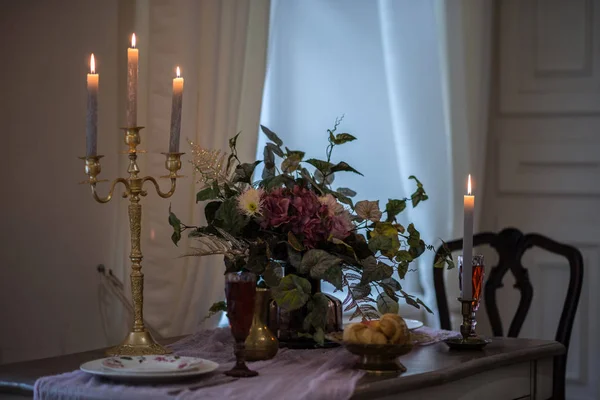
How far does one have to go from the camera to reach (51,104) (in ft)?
7.51

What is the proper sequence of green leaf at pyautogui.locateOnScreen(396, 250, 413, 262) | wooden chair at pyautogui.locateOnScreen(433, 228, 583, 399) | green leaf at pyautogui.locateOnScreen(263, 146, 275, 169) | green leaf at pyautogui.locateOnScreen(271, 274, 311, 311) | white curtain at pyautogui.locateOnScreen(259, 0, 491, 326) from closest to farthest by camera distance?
green leaf at pyautogui.locateOnScreen(271, 274, 311, 311) < green leaf at pyautogui.locateOnScreen(396, 250, 413, 262) < green leaf at pyautogui.locateOnScreen(263, 146, 275, 169) < wooden chair at pyautogui.locateOnScreen(433, 228, 583, 399) < white curtain at pyautogui.locateOnScreen(259, 0, 491, 326)

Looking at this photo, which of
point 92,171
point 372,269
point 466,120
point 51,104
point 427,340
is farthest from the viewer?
point 466,120

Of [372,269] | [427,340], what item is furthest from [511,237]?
[372,269]

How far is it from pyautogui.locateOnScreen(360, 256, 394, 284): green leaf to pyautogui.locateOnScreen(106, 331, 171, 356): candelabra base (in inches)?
16.5

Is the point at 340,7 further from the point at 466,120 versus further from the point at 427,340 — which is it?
the point at 427,340

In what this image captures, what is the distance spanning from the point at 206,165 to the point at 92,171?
1.09 ft

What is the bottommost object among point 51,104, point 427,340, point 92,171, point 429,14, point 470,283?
point 427,340

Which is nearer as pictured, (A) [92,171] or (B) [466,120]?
(A) [92,171]

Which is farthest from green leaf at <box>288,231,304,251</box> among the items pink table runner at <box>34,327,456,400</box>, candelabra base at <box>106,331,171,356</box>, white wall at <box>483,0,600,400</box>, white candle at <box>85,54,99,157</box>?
white wall at <box>483,0,600,400</box>

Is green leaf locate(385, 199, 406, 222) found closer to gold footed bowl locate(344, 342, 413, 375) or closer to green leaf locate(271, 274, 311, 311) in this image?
green leaf locate(271, 274, 311, 311)

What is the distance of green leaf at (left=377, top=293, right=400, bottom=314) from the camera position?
1843 mm

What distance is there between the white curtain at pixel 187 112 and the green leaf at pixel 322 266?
76 cm

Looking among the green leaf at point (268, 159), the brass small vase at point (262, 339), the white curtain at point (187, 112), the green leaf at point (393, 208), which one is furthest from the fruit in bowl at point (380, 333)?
the white curtain at point (187, 112)

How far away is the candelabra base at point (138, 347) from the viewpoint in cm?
165
